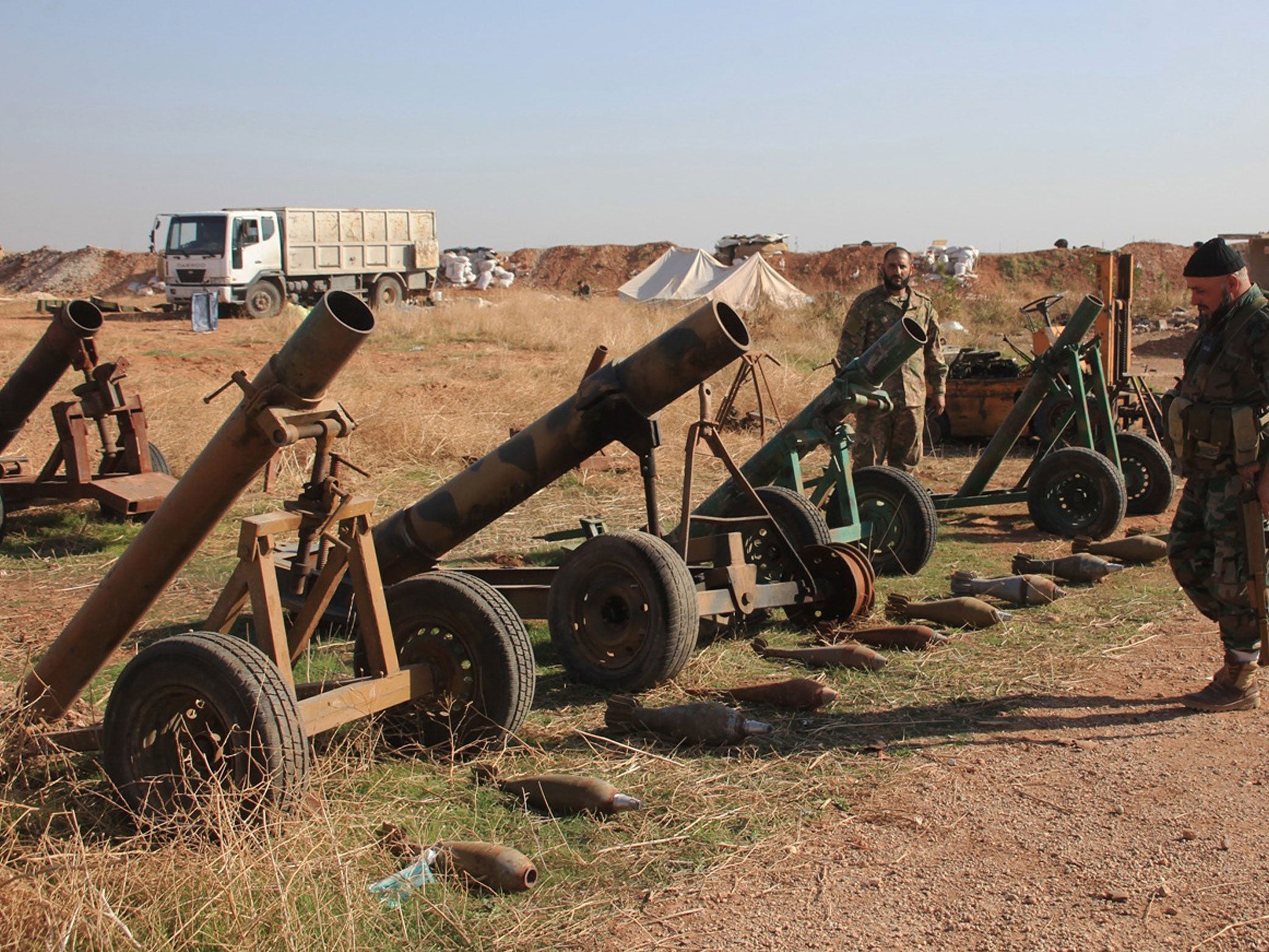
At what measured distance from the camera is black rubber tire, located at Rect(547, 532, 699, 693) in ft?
18.3

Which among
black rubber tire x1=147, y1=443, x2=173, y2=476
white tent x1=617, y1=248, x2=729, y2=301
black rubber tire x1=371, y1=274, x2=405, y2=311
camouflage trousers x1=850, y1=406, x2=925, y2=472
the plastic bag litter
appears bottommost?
the plastic bag litter

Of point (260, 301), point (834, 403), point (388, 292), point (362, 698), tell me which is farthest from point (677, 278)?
point (362, 698)

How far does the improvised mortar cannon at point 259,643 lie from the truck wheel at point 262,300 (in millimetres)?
24247

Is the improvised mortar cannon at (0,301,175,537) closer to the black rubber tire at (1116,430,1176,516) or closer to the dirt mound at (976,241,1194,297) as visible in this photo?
the black rubber tire at (1116,430,1176,516)

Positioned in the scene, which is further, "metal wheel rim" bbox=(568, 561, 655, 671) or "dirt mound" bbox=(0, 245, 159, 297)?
"dirt mound" bbox=(0, 245, 159, 297)

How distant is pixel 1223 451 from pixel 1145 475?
4853 millimetres

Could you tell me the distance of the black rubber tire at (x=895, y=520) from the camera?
26.1 ft

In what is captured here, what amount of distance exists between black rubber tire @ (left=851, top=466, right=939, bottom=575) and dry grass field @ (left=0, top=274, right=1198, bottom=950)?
0.20m

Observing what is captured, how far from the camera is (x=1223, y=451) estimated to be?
5297 millimetres

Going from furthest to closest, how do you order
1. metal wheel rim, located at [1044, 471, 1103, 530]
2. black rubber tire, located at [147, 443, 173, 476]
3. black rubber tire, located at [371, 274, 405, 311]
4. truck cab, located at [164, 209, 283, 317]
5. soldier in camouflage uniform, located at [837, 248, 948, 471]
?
1. black rubber tire, located at [371, 274, 405, 311]
2. truck cab, located at [164, 209, 283, 317]
3. black rubber tire, located at [147, 443, 173, 476]
4. soldier in camouflage uniform, located at [837, 248, 948, 471]
5. metal wheel rim, located at [1044, 471, 1103, 530]

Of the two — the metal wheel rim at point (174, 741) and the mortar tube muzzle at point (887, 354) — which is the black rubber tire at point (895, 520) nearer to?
the mortar tube muzzle at point (887, 354)

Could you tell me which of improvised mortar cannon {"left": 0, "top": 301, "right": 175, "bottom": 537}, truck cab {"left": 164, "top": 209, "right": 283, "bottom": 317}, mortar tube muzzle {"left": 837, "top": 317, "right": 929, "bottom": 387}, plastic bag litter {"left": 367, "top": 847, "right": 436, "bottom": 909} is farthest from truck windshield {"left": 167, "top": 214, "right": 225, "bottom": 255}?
plastic bag litter {"left": 367, "top": 847, "right": 436, "bottom": 909}

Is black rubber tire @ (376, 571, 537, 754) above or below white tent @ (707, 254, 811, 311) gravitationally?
below

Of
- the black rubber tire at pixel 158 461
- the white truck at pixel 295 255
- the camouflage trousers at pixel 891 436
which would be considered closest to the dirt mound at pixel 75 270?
the white truck at pixel 295 255
